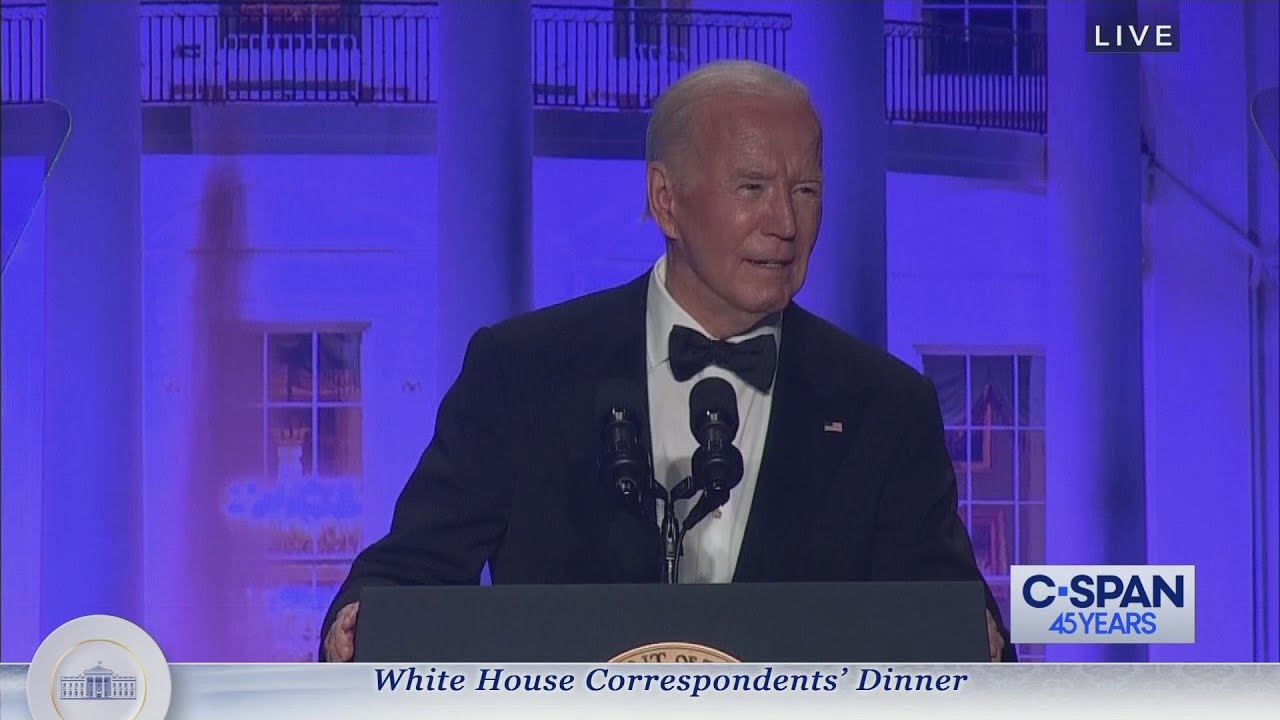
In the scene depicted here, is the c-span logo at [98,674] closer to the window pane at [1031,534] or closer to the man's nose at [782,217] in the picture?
the man's nose at [782,217]

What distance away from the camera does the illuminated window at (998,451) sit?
13.0 ft

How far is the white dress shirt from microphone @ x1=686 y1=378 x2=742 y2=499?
0.67 metres

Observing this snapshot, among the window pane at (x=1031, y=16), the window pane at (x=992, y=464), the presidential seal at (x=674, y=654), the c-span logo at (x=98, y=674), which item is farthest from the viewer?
the window pane at (x=1031, y=16)

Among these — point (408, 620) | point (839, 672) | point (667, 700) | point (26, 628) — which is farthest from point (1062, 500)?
point (26, 628)

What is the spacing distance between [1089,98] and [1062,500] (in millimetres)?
933

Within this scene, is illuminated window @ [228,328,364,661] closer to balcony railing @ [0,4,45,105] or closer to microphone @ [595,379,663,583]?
microphone @ [595,379,663,583]

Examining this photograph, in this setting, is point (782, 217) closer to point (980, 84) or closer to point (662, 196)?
point (662, 196)

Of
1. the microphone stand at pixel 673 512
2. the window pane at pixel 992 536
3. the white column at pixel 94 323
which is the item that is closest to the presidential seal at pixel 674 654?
the microphone stand at pixel 673 512

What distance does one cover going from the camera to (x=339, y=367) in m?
4.04

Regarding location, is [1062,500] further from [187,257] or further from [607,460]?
[187,257]

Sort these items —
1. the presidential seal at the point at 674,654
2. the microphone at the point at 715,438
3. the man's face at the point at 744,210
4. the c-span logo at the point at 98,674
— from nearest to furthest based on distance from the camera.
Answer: the microphone at the point at 715,438
the presidential seal at the point at 674,654
the c-span logo at the point at 98,674
the man's face at the point at 744,210

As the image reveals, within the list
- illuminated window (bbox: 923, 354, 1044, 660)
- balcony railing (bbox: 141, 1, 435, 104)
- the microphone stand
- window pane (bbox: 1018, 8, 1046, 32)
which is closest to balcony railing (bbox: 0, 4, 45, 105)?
balcony railing (bbox: 141, 1, 435, 104)

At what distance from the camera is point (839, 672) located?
12.4ft

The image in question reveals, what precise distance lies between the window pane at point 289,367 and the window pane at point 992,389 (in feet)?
5.00
